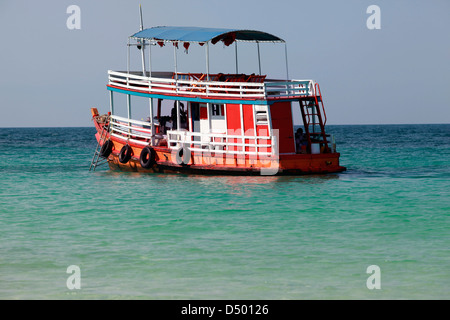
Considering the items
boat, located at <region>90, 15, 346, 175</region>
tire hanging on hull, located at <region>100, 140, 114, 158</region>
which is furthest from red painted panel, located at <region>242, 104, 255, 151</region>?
tire hanging on hull, located at <region>100, 140, 114, 158</region>

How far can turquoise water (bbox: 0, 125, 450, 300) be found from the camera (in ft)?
35.2

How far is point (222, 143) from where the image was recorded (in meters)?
23.8

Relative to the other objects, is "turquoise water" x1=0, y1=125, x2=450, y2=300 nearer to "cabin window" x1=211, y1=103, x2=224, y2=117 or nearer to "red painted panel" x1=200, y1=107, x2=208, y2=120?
"red painted panel" x1=200, y1=107, x2=208, y2=120

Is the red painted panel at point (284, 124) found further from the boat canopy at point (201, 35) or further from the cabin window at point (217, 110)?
the boat canopy at point (201, 35)

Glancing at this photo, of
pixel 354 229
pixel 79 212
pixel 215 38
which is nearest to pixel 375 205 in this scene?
pixel 354 229

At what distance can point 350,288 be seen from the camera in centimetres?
1059

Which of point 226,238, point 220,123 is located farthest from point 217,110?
point 226,238

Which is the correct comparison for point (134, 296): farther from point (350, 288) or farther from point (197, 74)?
point (197, 74)

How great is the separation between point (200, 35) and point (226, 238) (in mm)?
12226

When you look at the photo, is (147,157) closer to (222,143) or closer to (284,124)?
(222,143)

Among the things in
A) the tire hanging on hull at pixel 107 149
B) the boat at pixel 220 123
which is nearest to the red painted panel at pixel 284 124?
the boat at pixel 220 123

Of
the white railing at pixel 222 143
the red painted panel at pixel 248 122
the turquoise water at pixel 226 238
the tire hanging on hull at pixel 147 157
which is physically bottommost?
the turquoise water at pixel 226 238

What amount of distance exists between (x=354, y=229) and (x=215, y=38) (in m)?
12.5

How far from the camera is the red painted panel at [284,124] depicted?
24.2m
